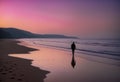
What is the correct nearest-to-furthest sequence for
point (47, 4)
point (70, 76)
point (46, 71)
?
point (70, 76), point (46, 71), point (47, 4)

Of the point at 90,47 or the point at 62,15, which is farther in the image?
the point at 90,47

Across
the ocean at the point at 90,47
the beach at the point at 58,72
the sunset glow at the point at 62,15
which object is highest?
the sunset glow at the point at 62,15

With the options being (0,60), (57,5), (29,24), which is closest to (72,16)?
(57,5)

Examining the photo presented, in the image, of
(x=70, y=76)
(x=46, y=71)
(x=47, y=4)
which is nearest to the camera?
(x=70, y=76)

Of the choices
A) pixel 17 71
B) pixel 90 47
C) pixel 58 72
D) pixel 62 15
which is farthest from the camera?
pixel 90 47

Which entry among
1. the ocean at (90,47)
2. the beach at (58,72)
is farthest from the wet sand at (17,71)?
the ocean at (90,47)

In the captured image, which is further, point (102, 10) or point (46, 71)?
point (102, 10)

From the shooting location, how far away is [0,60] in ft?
12.6

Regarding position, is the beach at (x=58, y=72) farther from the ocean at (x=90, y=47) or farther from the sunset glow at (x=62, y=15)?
the sunset glow at (x=62, y=15)

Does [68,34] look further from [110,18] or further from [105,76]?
[105,76]

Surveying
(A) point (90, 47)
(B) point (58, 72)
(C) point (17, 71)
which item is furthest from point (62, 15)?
(A) point (90, 47)

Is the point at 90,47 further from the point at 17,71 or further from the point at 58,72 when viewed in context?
the point at 17,71

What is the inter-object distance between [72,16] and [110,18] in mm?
699

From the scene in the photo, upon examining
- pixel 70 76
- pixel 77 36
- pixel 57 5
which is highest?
pixel 57 5
